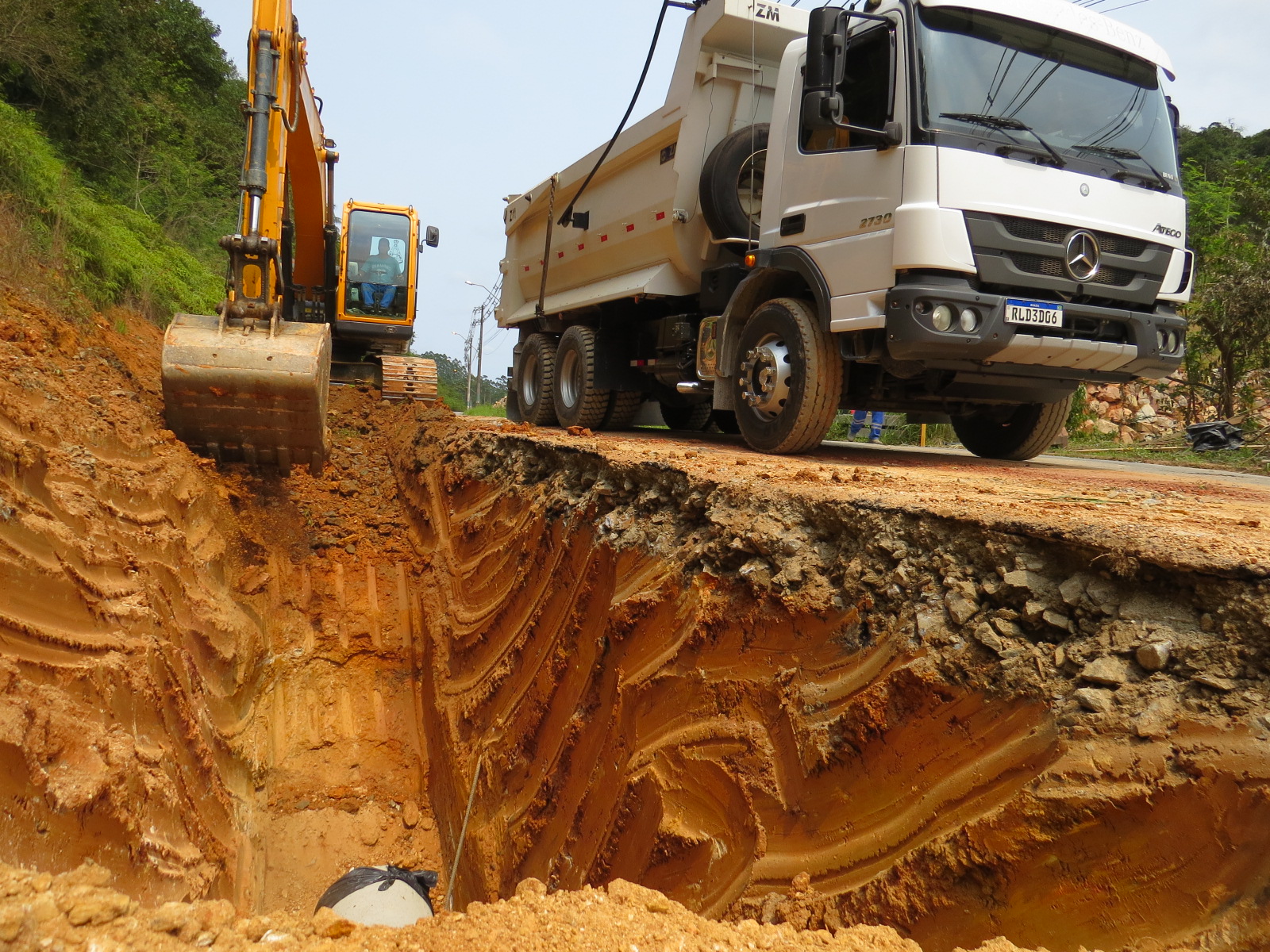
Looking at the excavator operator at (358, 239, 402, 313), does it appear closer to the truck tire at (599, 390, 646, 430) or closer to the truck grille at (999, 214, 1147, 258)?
the truck tire at (599, 390, 646, 430)

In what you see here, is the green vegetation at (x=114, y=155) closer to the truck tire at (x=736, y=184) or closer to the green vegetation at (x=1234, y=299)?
the truck tire at (x=736, y=184)

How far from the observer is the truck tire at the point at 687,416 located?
9.55 metres

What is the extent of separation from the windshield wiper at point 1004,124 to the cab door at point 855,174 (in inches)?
12.9

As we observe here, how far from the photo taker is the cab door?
4.80m

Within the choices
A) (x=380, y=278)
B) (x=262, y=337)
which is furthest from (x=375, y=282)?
(x=262, y=337)

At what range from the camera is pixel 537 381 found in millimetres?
9398

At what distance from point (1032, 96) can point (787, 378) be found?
2.14 metres

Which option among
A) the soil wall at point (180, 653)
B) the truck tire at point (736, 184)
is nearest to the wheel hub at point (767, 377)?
the truck tire at point (736, 184)

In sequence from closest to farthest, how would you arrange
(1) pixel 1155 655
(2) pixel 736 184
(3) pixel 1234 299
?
(1) pixel 1155 655 → (2) pixel 736 184 → (3) pixel 1234 299

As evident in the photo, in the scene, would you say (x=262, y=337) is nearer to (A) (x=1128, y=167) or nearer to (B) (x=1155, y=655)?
(B) (x=1155, y=655)

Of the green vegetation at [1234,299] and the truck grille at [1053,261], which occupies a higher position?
the green vegetation at [1234,299]

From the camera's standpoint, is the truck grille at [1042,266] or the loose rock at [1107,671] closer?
the loose rock at [1107,671]

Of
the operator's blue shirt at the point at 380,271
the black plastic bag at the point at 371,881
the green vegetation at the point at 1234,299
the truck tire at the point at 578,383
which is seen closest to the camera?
the black plastic bag at the point at 371,881

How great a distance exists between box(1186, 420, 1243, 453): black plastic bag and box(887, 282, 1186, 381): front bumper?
5431 mm
